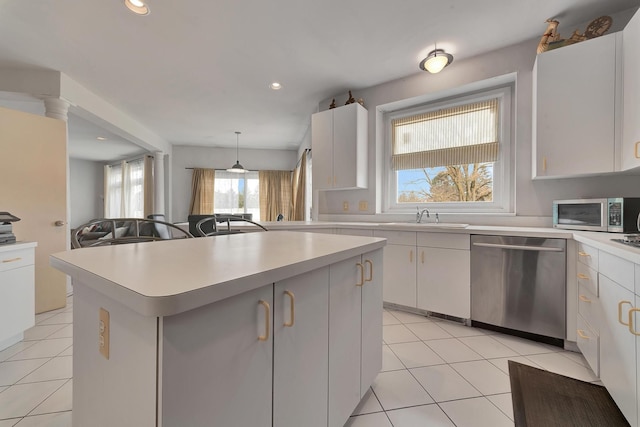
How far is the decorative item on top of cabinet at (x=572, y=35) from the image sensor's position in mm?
2066

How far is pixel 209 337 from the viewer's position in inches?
23.4

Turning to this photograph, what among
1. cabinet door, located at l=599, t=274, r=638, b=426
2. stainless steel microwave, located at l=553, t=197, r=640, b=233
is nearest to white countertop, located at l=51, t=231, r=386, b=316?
cabinet door, located at l=599, t=274, r=638, b=426

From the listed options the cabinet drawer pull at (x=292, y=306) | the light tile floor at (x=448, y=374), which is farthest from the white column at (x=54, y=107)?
the light tile floor at (x=448, y=374)

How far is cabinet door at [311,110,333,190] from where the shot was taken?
3.44m

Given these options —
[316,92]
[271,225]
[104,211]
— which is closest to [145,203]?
[104,211]

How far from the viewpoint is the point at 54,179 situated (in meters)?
2.80

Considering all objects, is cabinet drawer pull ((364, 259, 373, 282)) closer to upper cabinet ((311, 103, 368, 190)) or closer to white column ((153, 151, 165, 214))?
upper cabinet ((311, 103, 368, 190))

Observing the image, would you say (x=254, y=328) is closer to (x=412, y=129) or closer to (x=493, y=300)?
(x=493, y=300)

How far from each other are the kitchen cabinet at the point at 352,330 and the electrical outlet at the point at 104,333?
0.68m

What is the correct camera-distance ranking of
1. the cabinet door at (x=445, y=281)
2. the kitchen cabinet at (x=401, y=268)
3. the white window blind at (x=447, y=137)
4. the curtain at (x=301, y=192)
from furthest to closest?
the curtain at (x=301, y=192)
the white window blind at (x=447, y=137)
the kitchen cabinet at (x=401, y=268)
the cabinet door at (x=445, y=281)

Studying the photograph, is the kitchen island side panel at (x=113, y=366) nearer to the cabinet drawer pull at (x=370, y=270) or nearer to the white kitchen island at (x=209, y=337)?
the white kitchen island at (x=209, y=337)

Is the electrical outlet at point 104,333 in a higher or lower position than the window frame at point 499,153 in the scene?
lower

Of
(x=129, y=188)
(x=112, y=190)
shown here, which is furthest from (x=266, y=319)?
(x=112, y=190)

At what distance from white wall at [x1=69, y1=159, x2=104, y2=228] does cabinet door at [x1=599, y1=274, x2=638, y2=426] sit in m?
10.8
